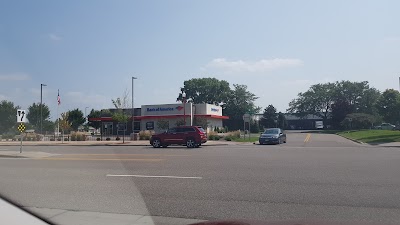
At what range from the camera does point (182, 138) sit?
3031 cm

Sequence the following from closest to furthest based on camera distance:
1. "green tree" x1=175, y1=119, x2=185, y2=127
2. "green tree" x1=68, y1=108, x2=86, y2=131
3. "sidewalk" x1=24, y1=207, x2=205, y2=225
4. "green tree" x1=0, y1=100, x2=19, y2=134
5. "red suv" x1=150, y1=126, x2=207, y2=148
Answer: "sidewalk" x1=24, y1=207, x2=205, y2=225
"green tree" x1=0, y1=100, x2=19, y2=134
"red suv" x1=150, y1=126, x2=207, y2=148
"green tree" x1=175, y1=119, x2=185, y2=127
"green tree" x1=68, y1=108, x2=86, y2=131

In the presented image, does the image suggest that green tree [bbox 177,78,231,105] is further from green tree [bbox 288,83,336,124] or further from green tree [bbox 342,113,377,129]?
green tree [bbox 342,113,377,129]

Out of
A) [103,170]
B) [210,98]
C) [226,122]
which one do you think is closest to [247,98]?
[210,98]

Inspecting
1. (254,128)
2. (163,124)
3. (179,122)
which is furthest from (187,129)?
(254,128)

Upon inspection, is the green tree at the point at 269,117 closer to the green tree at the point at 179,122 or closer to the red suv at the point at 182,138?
the green tree at the point at 179,122

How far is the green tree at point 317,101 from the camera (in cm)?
10969

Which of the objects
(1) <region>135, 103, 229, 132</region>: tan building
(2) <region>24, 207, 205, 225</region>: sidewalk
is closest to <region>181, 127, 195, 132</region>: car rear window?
(1) <region>135, 103, 229, 132</region>: tan building

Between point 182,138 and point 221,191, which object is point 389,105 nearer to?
point 182,138

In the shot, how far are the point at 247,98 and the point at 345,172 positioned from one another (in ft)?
313

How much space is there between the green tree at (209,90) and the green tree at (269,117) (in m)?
14.5

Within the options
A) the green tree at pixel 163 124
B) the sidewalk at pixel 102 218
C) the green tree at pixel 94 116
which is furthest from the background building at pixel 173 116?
the sidewalk at pixel 102 218

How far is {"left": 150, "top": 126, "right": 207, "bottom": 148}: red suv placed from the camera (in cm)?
3008

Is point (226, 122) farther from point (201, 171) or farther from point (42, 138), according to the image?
point (201, 171)

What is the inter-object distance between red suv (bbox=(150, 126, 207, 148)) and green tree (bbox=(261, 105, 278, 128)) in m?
67.1
